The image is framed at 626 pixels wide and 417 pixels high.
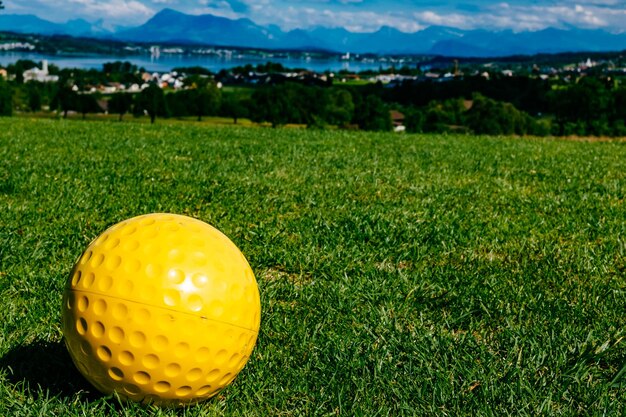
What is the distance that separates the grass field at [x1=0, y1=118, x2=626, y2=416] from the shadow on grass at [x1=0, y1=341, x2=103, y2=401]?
0.01 meters

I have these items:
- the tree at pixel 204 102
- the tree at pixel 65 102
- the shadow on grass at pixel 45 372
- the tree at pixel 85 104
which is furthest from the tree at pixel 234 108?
the shadow on grass at pixel 45 372

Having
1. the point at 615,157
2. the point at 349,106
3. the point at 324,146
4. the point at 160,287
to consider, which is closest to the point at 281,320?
the point at 160,287

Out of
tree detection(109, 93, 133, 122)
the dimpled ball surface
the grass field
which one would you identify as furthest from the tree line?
the dimpled ball surface

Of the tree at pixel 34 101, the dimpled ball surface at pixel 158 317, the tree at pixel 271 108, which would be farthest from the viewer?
the tree at pixel 34 101

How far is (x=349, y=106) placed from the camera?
3211 inches

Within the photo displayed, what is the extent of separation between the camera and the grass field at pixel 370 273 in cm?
315

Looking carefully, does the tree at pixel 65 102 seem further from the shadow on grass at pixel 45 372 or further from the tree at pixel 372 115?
the shadow on grass at pixel 45 372

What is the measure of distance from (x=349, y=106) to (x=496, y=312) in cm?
7872

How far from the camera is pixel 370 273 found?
494cm

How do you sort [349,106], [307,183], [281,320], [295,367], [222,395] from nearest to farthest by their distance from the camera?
[222,395] → [295,367] → [281,320] → [307,183] → [349,106]

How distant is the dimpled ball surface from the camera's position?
2740 mm

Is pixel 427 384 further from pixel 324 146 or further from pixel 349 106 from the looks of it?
pixel 349 106

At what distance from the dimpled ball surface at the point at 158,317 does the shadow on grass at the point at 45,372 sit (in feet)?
0.99

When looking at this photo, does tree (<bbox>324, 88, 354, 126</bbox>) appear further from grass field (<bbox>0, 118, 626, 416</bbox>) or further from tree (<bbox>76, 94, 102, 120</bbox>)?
grass field (<bbox>0, 118, 626, 416</bbox>)
